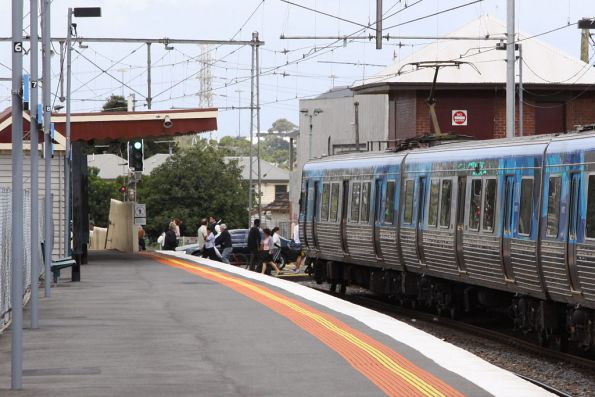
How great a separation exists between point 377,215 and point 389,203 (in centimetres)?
82

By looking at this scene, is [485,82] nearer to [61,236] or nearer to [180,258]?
[180,258]

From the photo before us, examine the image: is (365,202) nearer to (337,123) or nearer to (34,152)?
(34,152)

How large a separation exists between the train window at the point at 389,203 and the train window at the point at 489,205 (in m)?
5.59

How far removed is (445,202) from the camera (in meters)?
21.9

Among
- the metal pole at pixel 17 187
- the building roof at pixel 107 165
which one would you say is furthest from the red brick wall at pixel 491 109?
the building roof at pixel 107 165

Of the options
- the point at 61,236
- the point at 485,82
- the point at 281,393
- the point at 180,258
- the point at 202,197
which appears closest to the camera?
the point at 281,393

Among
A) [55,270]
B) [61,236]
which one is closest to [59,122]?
[61,236]

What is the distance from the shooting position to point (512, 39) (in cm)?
3119

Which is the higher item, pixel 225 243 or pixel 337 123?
pixel 337 123

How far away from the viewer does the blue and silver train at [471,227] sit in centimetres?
1588

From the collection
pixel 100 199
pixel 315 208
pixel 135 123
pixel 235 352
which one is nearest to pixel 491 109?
pixel 135 123

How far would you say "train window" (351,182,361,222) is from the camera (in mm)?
27734

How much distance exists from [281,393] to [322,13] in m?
24.0

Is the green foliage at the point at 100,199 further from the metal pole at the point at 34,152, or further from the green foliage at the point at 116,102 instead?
the metal pole at the point at 34,152
